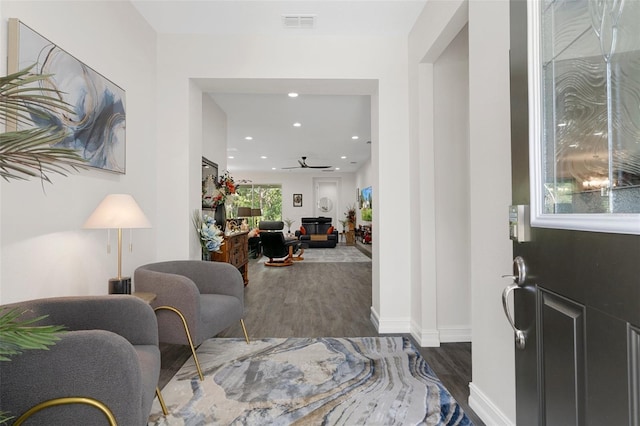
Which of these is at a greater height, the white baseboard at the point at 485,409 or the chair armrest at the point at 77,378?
the chair armrest at the point at 77,378

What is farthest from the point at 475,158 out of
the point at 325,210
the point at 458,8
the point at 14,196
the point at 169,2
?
the point at 325,210

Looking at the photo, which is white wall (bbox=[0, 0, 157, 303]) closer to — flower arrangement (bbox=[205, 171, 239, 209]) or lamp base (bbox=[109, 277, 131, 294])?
lamp base (bbox=[109, 277, 131, 294])

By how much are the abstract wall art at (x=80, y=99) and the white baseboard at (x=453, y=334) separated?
2.96 metres

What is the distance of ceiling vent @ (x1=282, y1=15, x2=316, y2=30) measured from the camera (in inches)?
112

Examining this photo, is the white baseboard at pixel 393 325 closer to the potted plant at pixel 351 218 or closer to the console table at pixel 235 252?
the console table at pixel 235 252

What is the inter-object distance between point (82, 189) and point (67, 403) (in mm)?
1382

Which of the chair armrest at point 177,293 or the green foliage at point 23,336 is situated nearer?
the green foliage at point 23,336

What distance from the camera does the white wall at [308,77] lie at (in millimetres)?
3105

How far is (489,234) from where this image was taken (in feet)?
5.59

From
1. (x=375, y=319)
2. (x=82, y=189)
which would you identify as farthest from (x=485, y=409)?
(x=82, y=189)

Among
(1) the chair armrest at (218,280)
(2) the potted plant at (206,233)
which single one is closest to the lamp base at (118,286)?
(1) the chair armrest at (218,280)

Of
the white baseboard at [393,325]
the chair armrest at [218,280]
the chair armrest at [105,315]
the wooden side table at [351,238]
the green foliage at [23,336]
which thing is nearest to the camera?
the green foliage at [23,336]

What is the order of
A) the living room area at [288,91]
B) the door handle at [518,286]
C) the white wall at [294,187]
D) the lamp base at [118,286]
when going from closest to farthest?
the door handle at [518,286], the lamp base at [118,286], the living room area at [288,91], the white wall at [294,187]

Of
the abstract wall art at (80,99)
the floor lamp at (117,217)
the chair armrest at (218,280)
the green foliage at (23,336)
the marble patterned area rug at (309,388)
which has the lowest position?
the marble patterned area rug at (309,388)
